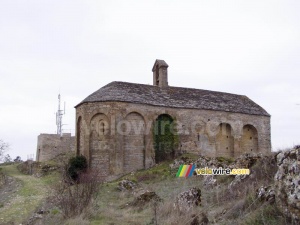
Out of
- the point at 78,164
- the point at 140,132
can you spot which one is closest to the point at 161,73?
the point at 140,132

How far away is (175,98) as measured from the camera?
104 feet

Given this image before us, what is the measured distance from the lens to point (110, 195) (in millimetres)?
18859

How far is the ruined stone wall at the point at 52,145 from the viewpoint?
38.5 m

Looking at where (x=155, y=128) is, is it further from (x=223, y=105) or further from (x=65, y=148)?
(x=65, y=148)

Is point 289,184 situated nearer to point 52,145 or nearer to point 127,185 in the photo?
point 127,185

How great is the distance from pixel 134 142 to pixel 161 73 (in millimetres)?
7798

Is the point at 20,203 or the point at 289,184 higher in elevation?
the point at 289,184

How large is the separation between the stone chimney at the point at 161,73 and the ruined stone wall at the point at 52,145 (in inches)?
462

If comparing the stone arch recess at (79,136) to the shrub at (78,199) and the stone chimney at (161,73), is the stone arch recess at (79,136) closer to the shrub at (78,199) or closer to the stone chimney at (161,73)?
the stone chimney at (161,73)

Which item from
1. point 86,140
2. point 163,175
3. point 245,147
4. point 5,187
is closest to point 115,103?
point 86,140

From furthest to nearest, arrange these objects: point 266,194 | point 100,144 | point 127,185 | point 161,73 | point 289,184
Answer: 1. point 161,73
2. point 100,144
3. point 127,185
4. point 266,194
5. point 289,184

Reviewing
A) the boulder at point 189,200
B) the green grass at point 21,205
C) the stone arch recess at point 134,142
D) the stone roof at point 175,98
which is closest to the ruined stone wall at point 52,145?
the stone roof at point 175,98

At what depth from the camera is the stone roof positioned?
2917 cm

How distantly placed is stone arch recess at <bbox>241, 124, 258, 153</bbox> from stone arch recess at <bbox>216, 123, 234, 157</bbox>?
4.06 ft
